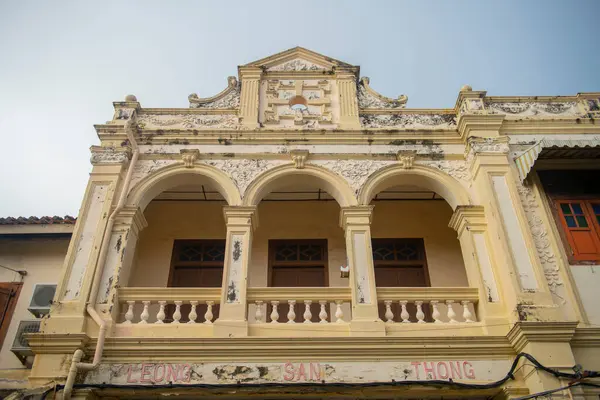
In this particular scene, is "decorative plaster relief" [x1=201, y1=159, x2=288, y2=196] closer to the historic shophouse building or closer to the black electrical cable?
the historic shophouse building

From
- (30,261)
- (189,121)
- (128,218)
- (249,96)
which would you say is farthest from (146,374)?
(249,96)

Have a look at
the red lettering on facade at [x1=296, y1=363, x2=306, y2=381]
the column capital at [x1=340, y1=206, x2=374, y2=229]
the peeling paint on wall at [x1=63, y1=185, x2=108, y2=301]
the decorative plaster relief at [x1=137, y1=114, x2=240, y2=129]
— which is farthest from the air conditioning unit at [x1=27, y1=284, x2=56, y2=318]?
the column capital at [x1=340, y1=206, x2=374, y2=229]

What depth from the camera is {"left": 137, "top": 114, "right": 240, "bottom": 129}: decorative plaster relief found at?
9.97 meters

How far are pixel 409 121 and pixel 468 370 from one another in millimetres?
4659

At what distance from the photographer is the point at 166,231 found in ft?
34.4

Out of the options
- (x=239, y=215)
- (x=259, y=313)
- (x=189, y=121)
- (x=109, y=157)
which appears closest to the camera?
(x=259, y=313)

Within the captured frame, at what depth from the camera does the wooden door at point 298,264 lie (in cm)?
986

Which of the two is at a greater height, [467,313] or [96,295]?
[96,295]

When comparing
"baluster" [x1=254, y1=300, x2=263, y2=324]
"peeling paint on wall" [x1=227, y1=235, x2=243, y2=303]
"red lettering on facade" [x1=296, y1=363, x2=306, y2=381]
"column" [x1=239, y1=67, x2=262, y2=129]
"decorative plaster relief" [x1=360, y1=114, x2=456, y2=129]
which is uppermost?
"column" [x1=239, y1=67, x2=262, y2=129]

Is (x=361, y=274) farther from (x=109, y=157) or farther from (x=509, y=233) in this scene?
(x=109, y=157)

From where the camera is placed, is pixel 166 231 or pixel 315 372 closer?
pixel 315 372

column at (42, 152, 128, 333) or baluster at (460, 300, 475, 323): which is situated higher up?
column at (42, 152, 128, 333)

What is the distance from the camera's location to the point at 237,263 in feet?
26.7

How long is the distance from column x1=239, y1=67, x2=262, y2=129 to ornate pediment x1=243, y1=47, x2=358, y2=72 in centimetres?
18
